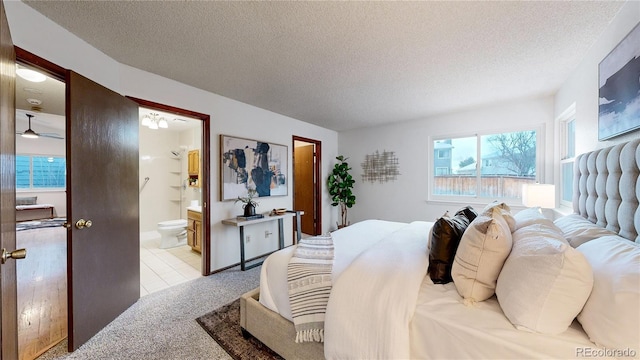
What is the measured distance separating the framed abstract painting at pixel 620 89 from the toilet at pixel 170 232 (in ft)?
17.3

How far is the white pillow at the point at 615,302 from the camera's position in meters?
0.75

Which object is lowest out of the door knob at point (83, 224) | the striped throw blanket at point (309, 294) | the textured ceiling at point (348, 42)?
the striped throw blanket at point (309, 294)

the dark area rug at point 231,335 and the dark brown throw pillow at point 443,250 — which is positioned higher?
the dark brown throw pillow at point 443,250

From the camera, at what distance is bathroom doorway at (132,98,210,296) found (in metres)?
3.04

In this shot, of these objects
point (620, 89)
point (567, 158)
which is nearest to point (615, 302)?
point (620, 89)

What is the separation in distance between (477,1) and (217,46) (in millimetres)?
1956

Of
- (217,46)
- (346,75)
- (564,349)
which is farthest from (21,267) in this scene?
(564,349)

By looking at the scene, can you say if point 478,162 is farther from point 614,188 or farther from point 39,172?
point 39,172

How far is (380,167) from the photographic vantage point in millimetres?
4680

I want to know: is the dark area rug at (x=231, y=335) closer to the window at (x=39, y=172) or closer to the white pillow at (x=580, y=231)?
the white pillow at (x=580, y=231)

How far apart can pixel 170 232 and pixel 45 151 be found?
401 cm

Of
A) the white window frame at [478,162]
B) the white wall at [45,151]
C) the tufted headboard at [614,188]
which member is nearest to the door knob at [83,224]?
the tufted headboard at [614,188]

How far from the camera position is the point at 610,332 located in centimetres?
79

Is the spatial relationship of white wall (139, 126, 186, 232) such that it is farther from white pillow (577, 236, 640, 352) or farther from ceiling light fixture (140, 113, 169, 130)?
white pillow (577, 236, 640, 352)
